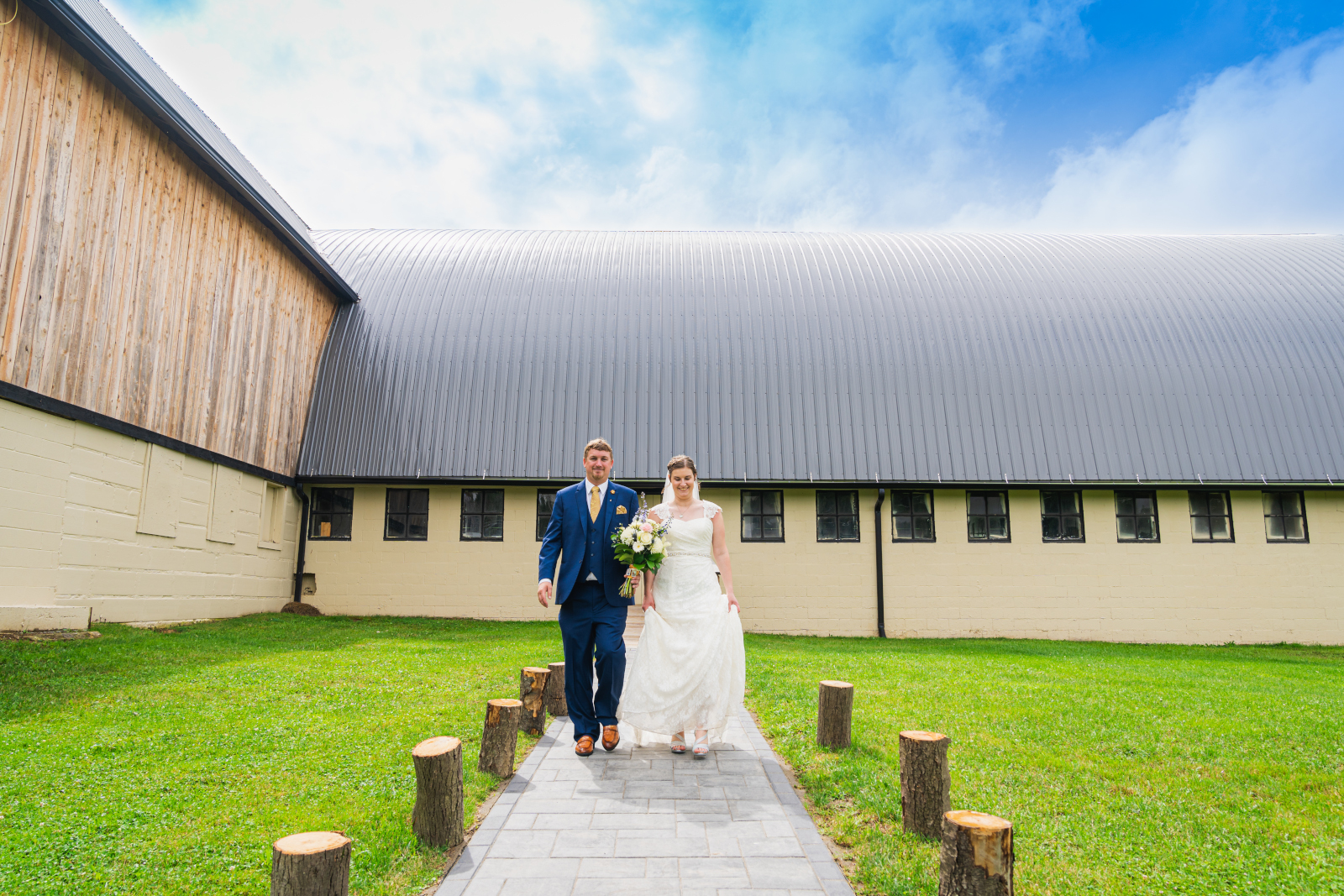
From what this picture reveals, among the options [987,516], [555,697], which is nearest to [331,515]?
[555,697]

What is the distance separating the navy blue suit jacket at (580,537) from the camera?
6379 mm

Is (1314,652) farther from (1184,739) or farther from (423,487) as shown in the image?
(423,487)

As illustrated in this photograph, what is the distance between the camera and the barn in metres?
13.1

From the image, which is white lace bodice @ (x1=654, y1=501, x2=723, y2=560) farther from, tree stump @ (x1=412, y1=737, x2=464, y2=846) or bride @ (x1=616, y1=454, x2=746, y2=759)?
tree stump @ (x1=412, y1=737, x2=464, y2=846)

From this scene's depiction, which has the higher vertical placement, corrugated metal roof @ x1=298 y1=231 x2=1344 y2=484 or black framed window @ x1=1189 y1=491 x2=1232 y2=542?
corrugated metal roof @ x1=298 y1=231 x2=1344 y2=484

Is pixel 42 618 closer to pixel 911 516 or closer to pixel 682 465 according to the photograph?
pixel 682 465

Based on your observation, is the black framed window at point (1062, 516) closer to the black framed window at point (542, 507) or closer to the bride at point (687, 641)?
the black framed window at point (542, 507)

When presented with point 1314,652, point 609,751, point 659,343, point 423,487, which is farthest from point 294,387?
point 1314,652

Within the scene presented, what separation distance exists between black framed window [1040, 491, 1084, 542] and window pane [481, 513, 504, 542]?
11.9 metres

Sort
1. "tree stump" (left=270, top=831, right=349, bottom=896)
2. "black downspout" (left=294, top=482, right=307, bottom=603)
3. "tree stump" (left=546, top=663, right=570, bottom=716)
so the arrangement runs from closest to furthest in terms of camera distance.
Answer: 1. "tree stump" (left=270, top=831, right=349, bottom=896)
2. "tree stump" (left=546, top=663, right=570, bottom=716)
3. "black downspout" (left=294, top=482, right=307, bottom=603)

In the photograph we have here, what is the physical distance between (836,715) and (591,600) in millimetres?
2260

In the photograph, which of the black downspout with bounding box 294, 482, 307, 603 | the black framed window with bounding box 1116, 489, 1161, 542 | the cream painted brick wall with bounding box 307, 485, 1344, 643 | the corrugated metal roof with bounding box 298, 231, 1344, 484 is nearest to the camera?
the cream painted brick wall with bounding box 307, 485, 1344, 643

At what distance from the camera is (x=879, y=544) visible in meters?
16.8

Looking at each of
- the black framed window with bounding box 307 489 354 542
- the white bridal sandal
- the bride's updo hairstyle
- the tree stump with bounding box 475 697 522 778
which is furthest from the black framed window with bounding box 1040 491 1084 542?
the black framed window with bounding box 307 489 354 542
